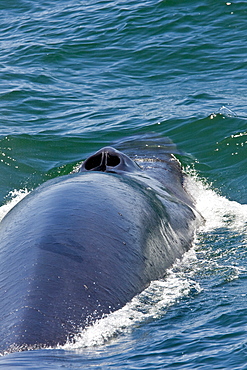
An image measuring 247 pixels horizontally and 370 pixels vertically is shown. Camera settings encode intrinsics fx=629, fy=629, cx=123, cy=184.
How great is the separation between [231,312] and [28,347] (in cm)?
297

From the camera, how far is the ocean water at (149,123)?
22.5 ft

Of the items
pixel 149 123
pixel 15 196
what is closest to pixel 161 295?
pixel 15 196

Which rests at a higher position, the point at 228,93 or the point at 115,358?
the point at 115,358

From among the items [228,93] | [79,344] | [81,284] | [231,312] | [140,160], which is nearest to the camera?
[79,344]

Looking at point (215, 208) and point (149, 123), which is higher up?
point (215, 208)

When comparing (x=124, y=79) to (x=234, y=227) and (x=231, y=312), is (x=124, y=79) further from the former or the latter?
(x=231, y=312)

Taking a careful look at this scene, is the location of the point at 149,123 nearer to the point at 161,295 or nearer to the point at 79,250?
the point at 161,295

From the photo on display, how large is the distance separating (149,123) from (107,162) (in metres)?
8.73

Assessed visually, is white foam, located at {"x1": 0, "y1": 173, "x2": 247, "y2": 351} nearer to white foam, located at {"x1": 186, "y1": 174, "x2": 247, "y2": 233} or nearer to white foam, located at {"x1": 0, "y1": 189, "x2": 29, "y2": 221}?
white foam, located at {"x1": 186, "y1": 174, "x2": 247, "y2": 233}

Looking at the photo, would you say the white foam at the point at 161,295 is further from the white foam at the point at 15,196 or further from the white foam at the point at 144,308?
the white foam at the point at 15,196

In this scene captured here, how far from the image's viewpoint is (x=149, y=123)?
66.9 feet

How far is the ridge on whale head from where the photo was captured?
11.5m

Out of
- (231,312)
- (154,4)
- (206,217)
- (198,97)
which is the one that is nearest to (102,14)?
(154,4)

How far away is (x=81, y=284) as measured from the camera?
7.14 meters
